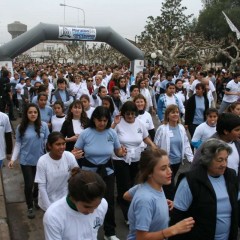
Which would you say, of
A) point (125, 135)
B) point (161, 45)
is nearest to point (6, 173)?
point (125, 135)

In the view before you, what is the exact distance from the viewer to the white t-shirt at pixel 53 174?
4.12 m

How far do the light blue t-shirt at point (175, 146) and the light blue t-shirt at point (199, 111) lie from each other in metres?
2.30

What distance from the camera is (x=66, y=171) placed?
4254 millimetres

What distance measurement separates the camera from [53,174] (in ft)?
13.6

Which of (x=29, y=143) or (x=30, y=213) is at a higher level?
(x=29, y=143)

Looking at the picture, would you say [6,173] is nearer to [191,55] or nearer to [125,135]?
[125,135]

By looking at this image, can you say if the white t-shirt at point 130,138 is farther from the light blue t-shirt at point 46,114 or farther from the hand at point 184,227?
the hand at point 184,227

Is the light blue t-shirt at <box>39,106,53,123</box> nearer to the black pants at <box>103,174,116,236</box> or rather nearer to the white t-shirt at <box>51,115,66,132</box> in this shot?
the white t-shirt at <box>51,115,66,132</box>

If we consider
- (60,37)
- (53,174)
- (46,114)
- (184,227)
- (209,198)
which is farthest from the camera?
(60,37)

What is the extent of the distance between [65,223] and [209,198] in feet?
3.53

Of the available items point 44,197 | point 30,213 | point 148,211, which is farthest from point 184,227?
point 30,213

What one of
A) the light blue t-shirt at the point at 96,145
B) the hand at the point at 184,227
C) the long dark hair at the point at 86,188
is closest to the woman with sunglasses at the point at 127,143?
the light blue t-shirt at the point at 96,145

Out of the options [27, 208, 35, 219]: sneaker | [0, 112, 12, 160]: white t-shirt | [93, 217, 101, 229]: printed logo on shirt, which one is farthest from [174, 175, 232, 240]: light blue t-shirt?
[0, 112, 12, 160]: white t-shirt

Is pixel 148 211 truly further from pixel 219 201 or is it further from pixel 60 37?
pixel 60 37
